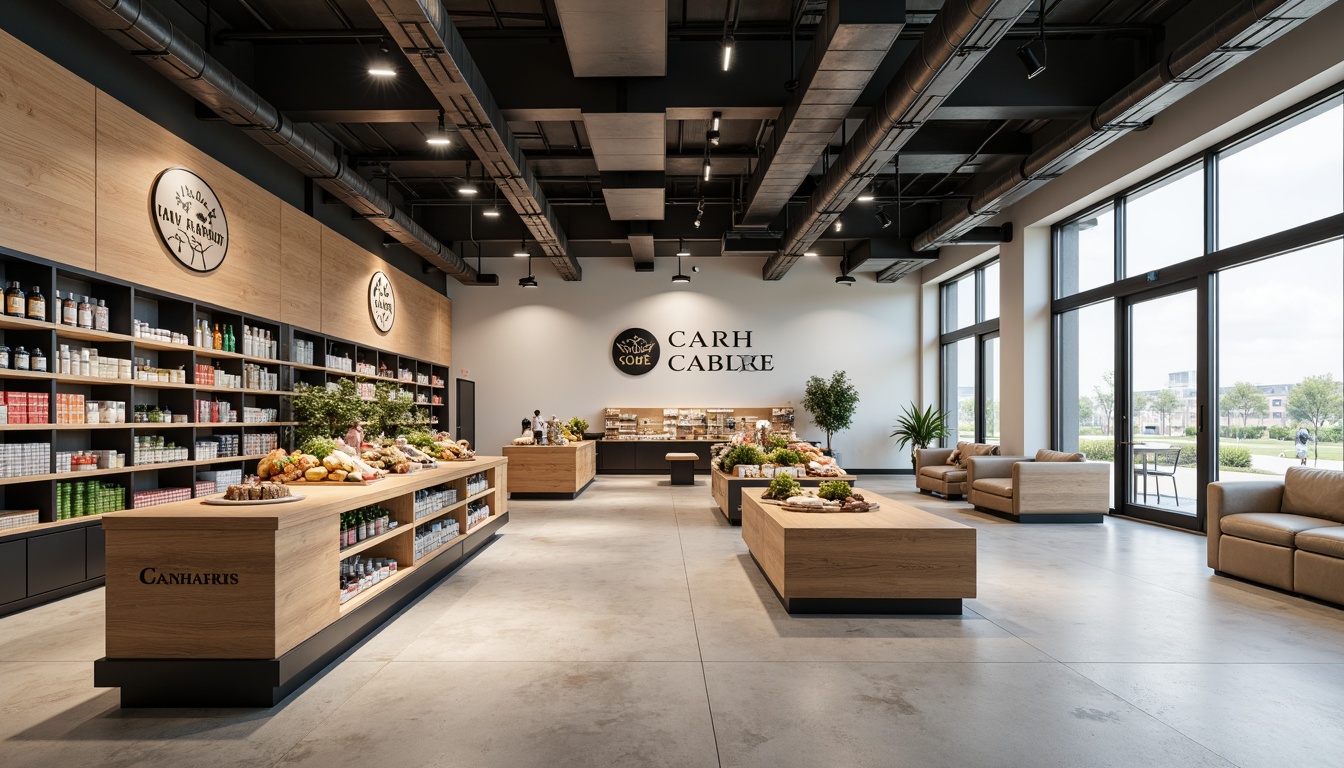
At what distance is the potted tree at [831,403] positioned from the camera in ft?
48.3

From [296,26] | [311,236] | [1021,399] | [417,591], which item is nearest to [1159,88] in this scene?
[1021,399]

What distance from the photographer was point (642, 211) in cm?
1070

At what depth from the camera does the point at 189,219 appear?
21.7ft

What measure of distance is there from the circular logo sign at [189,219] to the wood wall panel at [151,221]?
0.07 metres

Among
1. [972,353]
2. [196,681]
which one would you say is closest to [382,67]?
[196,681]

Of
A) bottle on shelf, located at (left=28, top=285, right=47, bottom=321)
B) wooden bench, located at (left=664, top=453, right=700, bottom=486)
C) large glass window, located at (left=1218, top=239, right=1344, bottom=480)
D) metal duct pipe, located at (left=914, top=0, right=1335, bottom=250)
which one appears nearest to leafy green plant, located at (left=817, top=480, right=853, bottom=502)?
metal duct pipe, located at (left=914, top=0, right=1335, bottom=250)

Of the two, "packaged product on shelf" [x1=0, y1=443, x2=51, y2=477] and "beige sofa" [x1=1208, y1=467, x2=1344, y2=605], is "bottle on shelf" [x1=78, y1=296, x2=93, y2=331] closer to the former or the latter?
"packaged product on shelf" [x1=0, y1=443, x2=51, y2=477]

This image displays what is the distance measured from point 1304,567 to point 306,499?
263 inches

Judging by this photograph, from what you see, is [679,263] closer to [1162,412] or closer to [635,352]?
[635,352]

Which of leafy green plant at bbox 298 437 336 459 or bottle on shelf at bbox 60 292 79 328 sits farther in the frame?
bottle on shelf at bbox 60 292 79 328

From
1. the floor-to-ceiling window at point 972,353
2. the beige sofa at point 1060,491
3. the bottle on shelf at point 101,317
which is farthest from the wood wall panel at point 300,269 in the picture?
the floor-to-ceiling window at point 972,353

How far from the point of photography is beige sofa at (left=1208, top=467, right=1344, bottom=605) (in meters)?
4.93

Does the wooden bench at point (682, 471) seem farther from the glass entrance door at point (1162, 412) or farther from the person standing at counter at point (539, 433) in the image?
the glass entrance door at point (1162, 412)

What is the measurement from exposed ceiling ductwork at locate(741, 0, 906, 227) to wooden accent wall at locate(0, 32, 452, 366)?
224 inches
